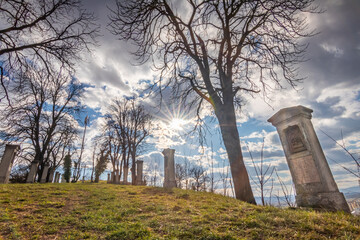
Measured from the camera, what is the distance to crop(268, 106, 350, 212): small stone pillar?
5605mm

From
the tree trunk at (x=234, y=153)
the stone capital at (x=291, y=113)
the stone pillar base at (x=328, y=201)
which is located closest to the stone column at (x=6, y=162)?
the tree trunk at (x=234, y=153)

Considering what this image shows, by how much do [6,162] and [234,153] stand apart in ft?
52.0

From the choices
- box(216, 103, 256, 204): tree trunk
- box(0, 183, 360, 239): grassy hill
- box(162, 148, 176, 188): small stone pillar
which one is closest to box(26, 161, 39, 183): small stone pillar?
box(162, 148, 176, 188): small stone pillar

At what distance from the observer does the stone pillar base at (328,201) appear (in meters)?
5.35

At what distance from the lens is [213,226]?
3.25m

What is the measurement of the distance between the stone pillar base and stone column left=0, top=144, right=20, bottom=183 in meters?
17.8

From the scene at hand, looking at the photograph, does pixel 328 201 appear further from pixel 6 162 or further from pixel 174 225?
pixel 6 162

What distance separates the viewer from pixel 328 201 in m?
5.53

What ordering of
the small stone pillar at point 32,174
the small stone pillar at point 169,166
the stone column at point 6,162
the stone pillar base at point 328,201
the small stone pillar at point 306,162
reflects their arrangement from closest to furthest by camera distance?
1. the stone pillar base at point 328,201
2. the small stone pillar at point 306,162
3. the small stone pillar at point 169,166
4. the stone column at point 6,162
5. the small stone pillar at point 32,174

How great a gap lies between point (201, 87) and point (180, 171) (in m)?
30.7

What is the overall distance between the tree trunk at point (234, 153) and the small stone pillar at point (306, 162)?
1742 mm

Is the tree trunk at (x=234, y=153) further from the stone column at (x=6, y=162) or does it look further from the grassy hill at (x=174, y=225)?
the stone column at (x=6, y=162)

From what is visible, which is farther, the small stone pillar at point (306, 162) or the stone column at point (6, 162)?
the stone column at point (6, 162)

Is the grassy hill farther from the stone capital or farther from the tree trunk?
the stone capital
